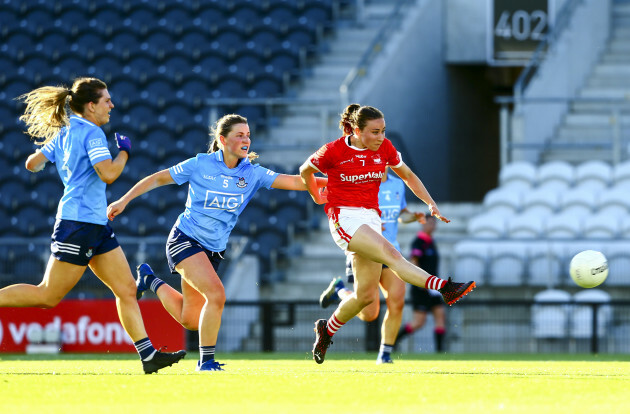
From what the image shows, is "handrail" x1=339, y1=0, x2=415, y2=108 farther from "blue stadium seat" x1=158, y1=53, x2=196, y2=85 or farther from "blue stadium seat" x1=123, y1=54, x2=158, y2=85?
"blue stadium seat" x1=123, y1=54, x2=158, y2=85

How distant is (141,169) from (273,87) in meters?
3.00

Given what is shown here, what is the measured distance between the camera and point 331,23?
73.3 ft

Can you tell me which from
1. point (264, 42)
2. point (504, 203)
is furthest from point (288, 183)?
point (264, 42)

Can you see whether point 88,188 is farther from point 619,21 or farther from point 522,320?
point 619,21

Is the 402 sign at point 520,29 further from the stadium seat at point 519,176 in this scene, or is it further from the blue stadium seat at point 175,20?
the blue stadium seat at point 175,20

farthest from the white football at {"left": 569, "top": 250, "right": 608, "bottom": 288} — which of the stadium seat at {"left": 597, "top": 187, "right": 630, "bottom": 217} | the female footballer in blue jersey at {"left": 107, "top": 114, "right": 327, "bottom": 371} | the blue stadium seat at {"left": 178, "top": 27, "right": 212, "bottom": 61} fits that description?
the blue stadium seat at {"left": 178, "top": 27, "right": 212, "bottom": 61}

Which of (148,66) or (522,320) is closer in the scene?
(522,320)

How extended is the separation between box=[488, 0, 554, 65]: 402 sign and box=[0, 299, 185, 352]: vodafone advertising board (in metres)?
8.66

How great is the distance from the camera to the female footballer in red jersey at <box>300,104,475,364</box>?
29.9 ft

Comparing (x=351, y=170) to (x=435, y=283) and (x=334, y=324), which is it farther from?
(x=334, y=324)

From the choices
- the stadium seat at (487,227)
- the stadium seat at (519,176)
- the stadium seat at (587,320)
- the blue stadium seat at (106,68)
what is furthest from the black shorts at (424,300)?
the blue stadium seat at (106,68)
